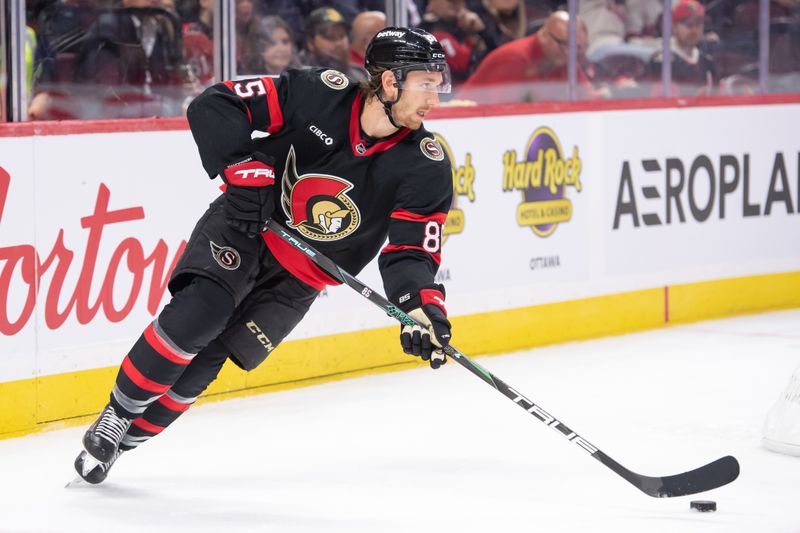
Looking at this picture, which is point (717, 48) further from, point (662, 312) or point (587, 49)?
point (662, 312)

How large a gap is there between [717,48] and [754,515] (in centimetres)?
383

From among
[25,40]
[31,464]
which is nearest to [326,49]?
[25,40]

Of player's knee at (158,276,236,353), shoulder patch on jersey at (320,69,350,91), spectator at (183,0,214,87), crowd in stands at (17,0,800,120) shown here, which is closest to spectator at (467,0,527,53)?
crowd in stands at (17,0,800,120)

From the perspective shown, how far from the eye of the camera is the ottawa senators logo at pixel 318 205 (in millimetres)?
3365

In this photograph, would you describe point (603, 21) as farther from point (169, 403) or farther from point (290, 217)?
point (169, 403)

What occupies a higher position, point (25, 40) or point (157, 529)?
point (25, 40)

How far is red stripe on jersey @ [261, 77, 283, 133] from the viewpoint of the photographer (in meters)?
3.33

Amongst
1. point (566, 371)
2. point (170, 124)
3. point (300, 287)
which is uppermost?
point (170, 124)

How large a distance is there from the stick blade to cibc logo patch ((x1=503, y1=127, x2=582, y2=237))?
92.6 inches

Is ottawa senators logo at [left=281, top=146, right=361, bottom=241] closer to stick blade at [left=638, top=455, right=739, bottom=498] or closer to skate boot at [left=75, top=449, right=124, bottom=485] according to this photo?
skate boot at [left=75, top=449, right=124, bottom=485]

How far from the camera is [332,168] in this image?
3355 mm

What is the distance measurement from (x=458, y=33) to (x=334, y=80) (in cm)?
232

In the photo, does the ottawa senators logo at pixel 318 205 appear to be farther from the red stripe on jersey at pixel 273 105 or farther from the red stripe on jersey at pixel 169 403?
the red stripe on jersey at pixel 169 403

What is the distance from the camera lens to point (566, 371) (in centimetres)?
515
